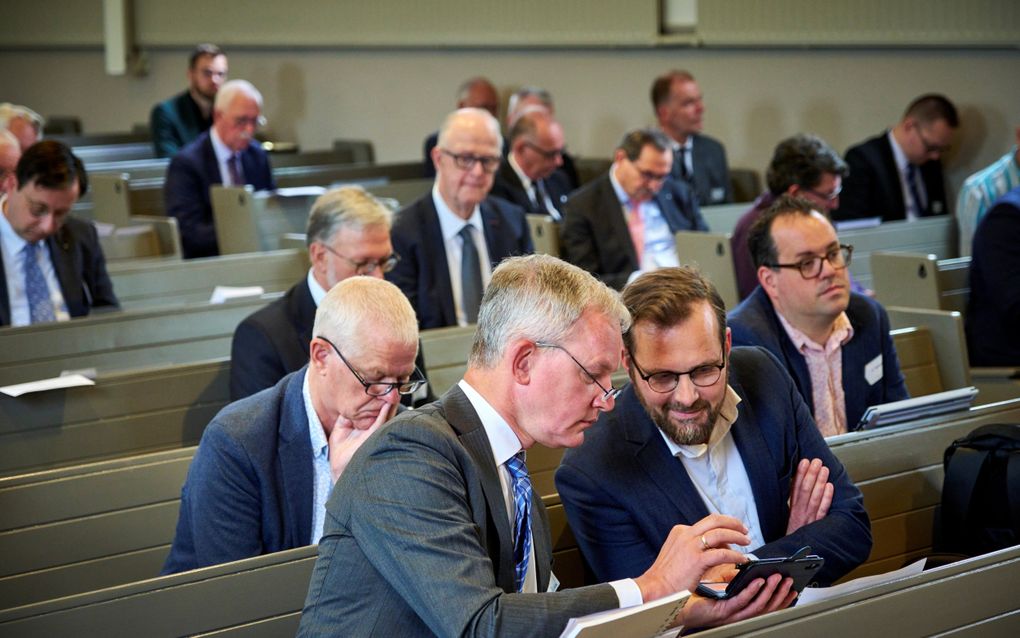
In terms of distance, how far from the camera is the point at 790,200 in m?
3.55

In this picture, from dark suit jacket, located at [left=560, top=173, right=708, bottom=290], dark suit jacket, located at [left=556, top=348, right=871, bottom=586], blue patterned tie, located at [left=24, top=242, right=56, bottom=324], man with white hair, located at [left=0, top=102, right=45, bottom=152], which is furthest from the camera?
man with white hair, located at [left=0, top=102, right=45, bottom=152]

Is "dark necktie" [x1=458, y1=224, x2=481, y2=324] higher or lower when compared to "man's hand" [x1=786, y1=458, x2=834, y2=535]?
higher

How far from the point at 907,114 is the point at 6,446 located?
16.3ft

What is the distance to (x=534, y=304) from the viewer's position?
1.97 meters

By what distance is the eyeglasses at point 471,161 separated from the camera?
471cm

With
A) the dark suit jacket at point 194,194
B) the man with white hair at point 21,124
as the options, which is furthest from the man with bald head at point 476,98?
the man with white hair at point 21,124

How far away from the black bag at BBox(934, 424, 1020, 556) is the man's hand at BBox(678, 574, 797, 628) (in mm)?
881

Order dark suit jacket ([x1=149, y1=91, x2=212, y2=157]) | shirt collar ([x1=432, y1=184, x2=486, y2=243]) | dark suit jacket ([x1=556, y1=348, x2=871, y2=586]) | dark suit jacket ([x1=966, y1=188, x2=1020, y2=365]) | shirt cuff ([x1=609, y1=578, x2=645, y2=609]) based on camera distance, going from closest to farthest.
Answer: shirt cuff ([x1=609, y1=578, x2=645, y2=609]) → dark suit jacket ([x1=556, y1=348, x2=871, y2=586]) → shirt collar ([x1=432, y1=184, x2=486, y2=243]) → dark suit jacket ([x1=966, y1=188, x2=1020, y2=365]) → dark suit jacket ([x1=149, y1=91, x2=212, y2=157])

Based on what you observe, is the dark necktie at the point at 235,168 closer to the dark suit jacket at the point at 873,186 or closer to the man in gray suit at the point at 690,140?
the man in gray suit at the point at 690,140

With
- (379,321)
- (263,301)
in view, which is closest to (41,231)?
(263,301)

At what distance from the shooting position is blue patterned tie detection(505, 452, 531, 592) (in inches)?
80.1

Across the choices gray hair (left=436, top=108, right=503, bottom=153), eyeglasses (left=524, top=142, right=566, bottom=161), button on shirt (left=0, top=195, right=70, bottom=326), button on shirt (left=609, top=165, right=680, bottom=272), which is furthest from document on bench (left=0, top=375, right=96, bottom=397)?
eyeglasses (left=524, top=142, right=566, bottom=161)

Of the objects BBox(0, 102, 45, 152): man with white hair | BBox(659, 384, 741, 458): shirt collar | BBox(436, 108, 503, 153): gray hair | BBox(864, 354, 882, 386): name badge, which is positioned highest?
BBox(0, 102, 45, 152): man with white hair

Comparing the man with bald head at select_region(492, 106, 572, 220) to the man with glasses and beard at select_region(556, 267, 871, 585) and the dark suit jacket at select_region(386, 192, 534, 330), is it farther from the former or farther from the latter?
the man with glasses and beard at select_region(556, 267, 871, 585)
